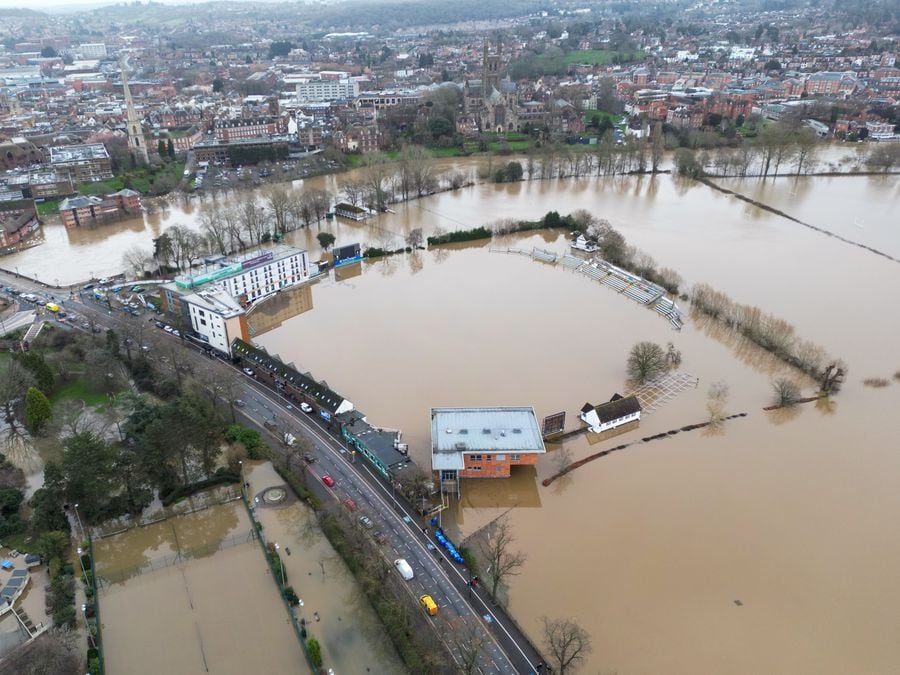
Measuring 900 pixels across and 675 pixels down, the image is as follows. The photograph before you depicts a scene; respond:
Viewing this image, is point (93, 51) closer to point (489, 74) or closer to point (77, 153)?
point (77, 153)

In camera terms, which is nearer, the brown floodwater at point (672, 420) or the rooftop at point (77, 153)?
the brown floodwater at point (672, 420)

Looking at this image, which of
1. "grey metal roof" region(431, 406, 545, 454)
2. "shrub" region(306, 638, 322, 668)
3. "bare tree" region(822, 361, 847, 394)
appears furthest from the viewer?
"bare tree" region(822, 361, 847, 394)

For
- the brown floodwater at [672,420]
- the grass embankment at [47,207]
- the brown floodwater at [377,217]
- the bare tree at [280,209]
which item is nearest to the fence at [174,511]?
the brown floodwater at [672,420]

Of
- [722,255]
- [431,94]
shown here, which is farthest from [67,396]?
[431,94]

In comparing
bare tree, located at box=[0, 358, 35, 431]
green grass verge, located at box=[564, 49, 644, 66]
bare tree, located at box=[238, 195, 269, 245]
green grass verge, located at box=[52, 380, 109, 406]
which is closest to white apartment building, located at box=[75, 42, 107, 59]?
green grass verge, located at box=[564, 49, 644, 66]

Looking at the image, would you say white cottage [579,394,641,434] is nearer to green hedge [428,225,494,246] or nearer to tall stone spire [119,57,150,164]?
green hedge [428,225,494,246]

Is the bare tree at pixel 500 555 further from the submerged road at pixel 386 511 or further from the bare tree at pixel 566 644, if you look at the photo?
the bare tree at pixel 566 644

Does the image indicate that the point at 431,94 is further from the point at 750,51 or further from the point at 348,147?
the point at 750,51
